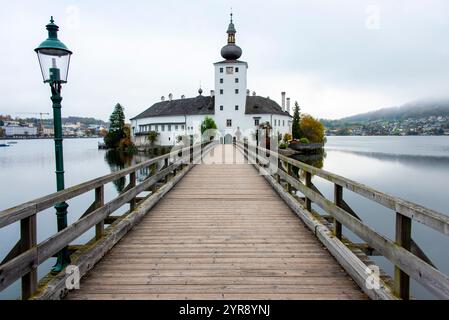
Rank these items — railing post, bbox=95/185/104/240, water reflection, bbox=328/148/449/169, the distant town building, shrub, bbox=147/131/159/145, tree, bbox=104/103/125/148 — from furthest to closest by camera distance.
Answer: the distant town building
tree, bbox=104/103/125/148
shrub, bbox=147/131/159/145
water reflection, bbox=328/148/449/169
railing post, bbox=95/185/104/240

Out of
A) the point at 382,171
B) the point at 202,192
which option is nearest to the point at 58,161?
the point at 202,192

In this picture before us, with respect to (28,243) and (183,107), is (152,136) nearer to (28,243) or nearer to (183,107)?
(183,107)

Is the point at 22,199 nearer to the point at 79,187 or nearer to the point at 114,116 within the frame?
the point at 79,187

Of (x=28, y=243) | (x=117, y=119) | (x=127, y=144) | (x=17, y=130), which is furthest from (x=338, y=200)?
(x=17, y=130)

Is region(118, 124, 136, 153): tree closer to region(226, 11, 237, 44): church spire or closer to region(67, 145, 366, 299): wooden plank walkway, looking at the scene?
region(226, 11, 237, 44): church spire

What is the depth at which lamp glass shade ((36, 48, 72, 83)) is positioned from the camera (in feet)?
12.9

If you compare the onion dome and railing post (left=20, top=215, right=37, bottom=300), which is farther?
the onion dome

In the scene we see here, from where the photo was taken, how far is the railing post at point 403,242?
9.05ft

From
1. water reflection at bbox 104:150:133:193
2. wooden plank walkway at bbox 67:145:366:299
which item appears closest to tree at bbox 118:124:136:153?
water reflection at bbox 104:150:133:193

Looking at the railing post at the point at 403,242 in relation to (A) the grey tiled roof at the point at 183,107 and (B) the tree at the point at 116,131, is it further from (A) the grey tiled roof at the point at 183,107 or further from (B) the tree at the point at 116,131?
(B) the tree at the point at 116,131

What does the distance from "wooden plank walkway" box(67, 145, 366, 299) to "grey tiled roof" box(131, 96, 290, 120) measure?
5668 cm

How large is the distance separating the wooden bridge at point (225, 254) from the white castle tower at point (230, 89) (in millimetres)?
54734

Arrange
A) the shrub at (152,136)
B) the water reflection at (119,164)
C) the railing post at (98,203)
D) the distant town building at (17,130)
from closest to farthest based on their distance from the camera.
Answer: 1. the railing post at (98,203)
2. the water reflection at (119,164)
3. the shrub at (152,136)
4. the distant town building at (17,130)

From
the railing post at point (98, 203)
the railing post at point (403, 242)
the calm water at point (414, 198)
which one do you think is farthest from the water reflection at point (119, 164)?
the railing post at point (403, 242)
